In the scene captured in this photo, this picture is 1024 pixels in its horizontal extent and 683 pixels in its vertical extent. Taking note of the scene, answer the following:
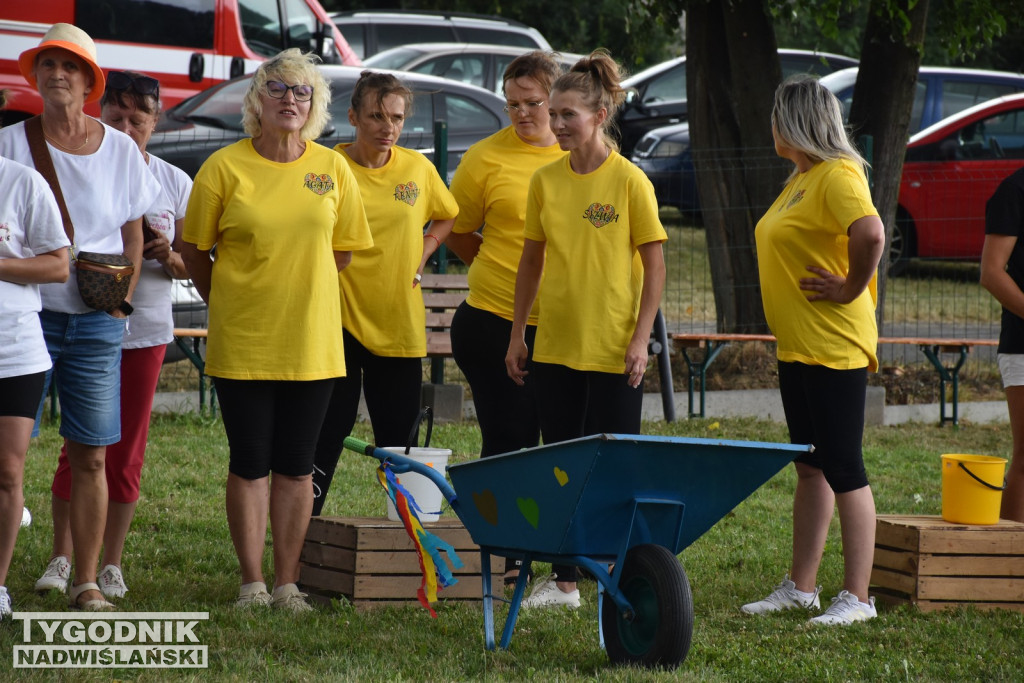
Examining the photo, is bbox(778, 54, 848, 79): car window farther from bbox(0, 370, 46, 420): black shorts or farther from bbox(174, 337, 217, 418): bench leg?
bbox(0, 370, 46, 420): black shorts

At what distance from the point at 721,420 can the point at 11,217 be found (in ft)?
19.0

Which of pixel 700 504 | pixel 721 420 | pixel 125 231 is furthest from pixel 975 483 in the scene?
pixel 721 420

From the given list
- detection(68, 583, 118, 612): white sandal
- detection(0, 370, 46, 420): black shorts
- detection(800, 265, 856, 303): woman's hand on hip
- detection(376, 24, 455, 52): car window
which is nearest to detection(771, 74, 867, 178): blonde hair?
detection(800, 265, 856, 303): woman's hand on hip

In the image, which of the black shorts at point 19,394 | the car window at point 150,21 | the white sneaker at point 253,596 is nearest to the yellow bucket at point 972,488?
the white sneaker at point 253,596

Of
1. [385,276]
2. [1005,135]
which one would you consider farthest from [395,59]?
[385,276]

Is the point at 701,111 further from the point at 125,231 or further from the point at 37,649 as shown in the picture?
the point at 37,649

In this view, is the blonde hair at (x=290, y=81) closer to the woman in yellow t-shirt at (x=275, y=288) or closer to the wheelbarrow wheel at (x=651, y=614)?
the woman in yellow t-shirt at (x=275, y=288)

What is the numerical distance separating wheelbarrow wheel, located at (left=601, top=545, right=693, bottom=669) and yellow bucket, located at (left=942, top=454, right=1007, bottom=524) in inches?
69.9

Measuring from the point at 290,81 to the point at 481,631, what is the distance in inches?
80.9

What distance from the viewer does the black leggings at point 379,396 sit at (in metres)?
5.21

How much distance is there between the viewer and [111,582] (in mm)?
4992

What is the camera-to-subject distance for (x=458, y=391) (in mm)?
8727

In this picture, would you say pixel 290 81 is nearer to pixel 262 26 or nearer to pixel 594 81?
pixel 594 81

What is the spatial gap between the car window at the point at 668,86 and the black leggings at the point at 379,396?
11.5 m
